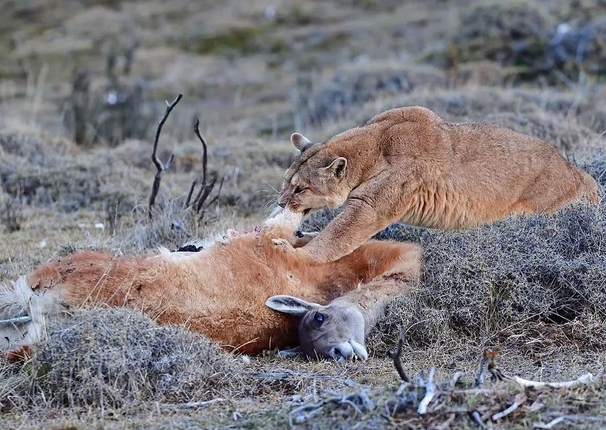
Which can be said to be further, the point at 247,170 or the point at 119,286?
the point at 247,170

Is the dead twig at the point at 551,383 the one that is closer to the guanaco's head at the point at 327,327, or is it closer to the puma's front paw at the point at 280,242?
the guanaco's head at the point at 327,327

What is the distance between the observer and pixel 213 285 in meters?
6.22

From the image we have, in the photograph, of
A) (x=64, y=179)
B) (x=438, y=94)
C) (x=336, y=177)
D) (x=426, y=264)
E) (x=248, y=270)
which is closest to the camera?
(x=248, y=270)

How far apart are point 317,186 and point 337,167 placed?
209 millimetres

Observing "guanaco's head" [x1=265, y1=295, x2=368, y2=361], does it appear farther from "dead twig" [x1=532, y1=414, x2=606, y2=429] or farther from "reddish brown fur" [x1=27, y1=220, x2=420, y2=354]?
"dead twig" [x1=532, y1=414, x2=606, y2=429]

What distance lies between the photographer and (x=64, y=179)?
445 inches

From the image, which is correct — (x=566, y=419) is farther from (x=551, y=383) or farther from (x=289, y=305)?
(x=289, y=305)

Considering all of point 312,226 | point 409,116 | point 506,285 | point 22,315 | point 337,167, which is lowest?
point 312,226

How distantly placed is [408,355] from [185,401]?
160 centimetres

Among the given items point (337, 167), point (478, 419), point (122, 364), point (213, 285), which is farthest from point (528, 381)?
point (337, 167)

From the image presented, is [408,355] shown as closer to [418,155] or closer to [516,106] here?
[418,155]

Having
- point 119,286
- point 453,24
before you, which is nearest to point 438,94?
point 119,286

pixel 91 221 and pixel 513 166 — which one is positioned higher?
pixel 513 166

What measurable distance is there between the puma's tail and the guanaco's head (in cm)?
138
